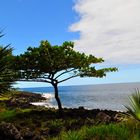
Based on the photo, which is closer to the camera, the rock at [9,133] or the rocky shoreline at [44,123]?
the rock at [9,133]

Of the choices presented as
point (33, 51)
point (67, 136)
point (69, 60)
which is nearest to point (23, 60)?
point (33, 51)

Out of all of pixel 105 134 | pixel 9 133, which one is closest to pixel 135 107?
pixel 105 134

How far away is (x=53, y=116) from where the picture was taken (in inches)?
1398

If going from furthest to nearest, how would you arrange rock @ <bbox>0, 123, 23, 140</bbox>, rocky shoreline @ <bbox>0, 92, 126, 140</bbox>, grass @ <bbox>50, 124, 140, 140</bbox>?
rocky shoreline @ <bbox>0, 92, 126, 140</bbox>, rock @ <bbox>0, 123, 23, 140</bbox>, grass @ <bbox>50, 124, 140, 140</bbox>

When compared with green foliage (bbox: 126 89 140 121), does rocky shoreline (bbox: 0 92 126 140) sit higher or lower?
lower

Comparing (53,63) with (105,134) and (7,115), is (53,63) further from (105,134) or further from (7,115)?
(105,134)

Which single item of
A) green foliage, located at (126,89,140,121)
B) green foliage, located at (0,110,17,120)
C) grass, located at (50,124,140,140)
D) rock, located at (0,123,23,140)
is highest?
green foliage, located at (126,89,140,121)

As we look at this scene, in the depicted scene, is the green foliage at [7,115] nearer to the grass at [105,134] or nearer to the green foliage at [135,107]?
the grass at [105,134]

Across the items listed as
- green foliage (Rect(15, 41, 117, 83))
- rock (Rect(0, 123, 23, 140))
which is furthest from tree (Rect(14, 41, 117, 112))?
rock (Rect(0, 123, 23, 140))

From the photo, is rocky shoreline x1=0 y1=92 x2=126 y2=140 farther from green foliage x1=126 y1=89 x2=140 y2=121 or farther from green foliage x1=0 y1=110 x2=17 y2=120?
green foliage x1=126 y1=89 x2=140 y2=121

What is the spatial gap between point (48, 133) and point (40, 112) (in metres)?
12.9

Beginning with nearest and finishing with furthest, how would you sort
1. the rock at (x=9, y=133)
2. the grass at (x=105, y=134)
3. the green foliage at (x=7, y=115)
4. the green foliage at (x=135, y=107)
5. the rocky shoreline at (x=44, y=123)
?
the grass at (x=105, y=134), the green foliage at (x=135, y=107), the rock at (x=9, y=133), the rocky shoreline at (x=44, y=123), the green foliage at (x=7, y=115)

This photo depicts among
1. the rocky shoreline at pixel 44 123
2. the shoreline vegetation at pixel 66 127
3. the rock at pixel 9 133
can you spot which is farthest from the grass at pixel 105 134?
the rock at pixel 9 133

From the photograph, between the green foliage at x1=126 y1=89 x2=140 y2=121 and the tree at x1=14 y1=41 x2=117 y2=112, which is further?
the tree at x1=14 y1=41 x2=117 y2=112
